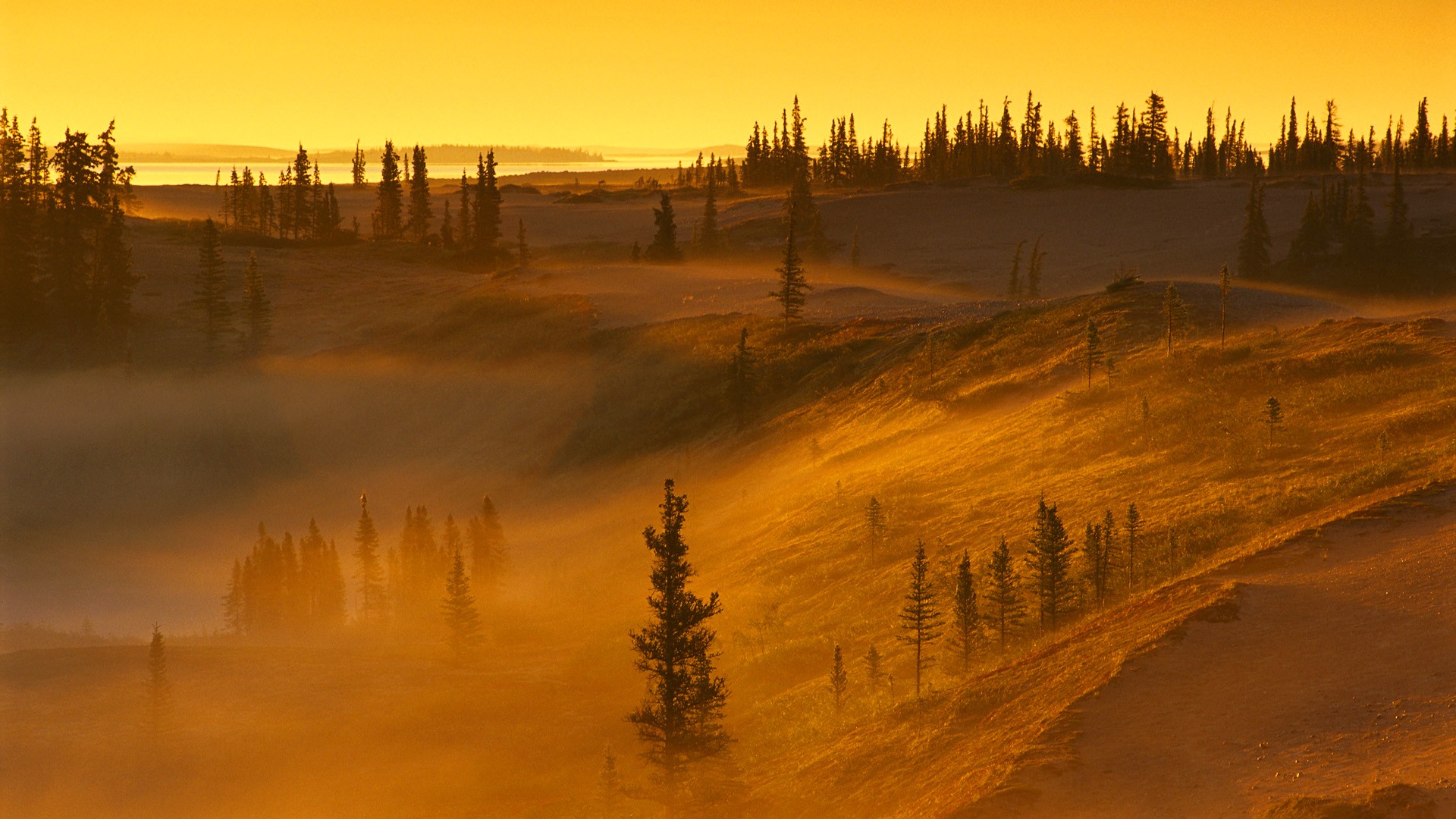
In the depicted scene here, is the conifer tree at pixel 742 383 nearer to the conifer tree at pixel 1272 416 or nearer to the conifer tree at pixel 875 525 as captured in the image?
the conifer tree at pixel 875 525

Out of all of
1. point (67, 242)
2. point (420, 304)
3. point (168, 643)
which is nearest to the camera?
point (168, 643)

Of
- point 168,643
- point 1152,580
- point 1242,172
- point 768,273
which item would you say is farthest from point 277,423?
point 1242,172

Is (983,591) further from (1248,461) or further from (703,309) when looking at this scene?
(703,309)

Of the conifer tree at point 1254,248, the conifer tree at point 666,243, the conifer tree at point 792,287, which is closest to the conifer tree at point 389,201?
the conifer tree at point 666,243

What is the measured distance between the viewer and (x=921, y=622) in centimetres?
3259

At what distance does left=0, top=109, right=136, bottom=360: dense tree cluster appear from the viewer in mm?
98562

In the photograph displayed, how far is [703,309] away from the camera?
91.7 metres

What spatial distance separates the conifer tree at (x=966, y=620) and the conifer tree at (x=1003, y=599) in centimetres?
64

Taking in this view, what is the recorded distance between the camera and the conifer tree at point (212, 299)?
98.6 m

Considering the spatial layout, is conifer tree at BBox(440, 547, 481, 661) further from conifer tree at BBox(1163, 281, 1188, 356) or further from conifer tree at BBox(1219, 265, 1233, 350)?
conifer tree at BBox(1219, 265, 1233, 350)

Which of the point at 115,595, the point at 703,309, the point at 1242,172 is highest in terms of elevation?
the point at 1242,172

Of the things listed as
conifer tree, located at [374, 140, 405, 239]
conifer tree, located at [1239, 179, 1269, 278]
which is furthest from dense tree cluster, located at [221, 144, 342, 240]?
conifer tree, located at [1239, 179, 1269, 278]

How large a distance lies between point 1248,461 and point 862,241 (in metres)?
92.1

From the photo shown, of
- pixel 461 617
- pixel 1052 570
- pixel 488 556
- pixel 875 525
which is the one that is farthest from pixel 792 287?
pixel 1052 570
